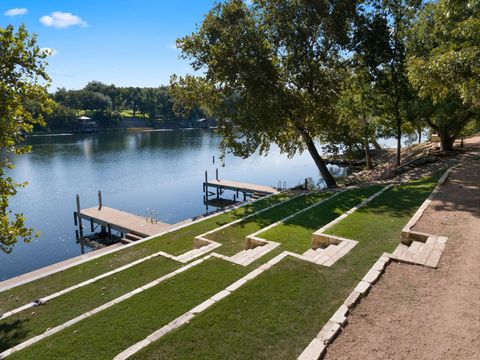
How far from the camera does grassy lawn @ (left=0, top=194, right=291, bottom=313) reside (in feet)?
33.3

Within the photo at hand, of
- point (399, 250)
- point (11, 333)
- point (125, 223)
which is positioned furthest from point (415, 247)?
point (125, 223)

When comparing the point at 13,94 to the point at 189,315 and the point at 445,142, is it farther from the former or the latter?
the point at 445,142

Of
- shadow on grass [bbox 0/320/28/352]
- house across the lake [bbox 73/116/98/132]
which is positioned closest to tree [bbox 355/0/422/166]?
shadow on grass [bbox 0/320/28/352]

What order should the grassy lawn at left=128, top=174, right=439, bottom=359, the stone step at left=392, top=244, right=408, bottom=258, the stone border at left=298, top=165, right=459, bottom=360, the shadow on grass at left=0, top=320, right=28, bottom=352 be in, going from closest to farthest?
the stone border at left=298, top=165, right=459, bottom=360 < the grassy lawn at left=128, top=174, right=439, bottom=359 < the shadow on grass at left=0, top=320, right=28, bottom=352 < the stone step at left=392, top=244, right=408, bottom=258

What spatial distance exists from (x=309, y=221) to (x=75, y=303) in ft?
30.1

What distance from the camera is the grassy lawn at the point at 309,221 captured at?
38.0ft

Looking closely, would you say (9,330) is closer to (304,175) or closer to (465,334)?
(465,334)

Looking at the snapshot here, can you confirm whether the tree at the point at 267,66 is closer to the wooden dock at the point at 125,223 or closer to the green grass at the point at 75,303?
the wooden dock at the point at 125,223

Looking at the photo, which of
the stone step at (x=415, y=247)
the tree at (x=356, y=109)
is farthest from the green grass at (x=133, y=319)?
the tree at (x=356, y=109)

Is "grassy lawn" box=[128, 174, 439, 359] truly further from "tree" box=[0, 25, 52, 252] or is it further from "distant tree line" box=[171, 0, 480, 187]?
"distant tree line" box=[171, 0, 480, 187]

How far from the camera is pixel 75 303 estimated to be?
876 centimetres

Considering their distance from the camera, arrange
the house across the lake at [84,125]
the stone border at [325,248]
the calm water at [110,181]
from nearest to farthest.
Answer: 1. the stone border at [325,248]
2. the calm water at [110,181]
3. the house across the lake at [84,125]

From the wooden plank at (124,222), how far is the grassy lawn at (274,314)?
1214 cm

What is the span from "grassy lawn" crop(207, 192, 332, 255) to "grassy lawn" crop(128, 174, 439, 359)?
3918 millimetres
